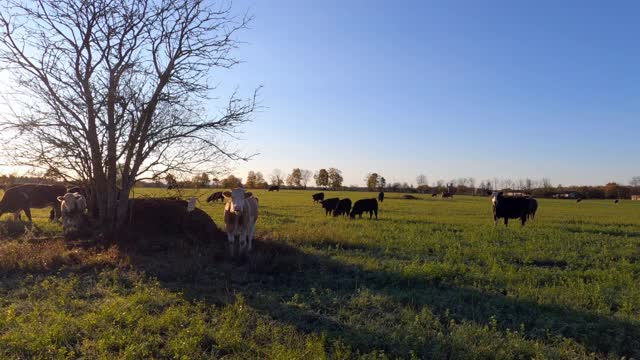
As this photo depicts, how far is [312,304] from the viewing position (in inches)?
297

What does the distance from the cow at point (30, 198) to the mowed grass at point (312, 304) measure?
22.4 ft

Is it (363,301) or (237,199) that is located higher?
(237,199)

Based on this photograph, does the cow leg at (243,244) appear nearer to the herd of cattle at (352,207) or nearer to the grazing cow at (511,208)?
the herd of cattle at (352,207)

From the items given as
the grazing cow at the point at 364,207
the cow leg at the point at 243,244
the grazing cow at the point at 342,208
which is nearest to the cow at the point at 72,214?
the cow leg at the point at 243,244

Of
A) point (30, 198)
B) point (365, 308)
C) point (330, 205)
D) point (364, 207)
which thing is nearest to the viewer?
point (365, 308)

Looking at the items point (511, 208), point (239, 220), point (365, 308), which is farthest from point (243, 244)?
point (511, 208)

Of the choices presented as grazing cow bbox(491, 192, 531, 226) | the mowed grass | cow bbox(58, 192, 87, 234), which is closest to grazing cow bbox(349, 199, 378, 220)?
grazing cow bbox(491, 192, 531, 226)

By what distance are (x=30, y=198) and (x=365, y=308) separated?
1822 cm

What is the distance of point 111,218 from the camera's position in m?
13.8

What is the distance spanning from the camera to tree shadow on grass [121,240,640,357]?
618 cm

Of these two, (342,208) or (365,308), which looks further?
(342,208)

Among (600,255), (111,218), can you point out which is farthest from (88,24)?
(600,255)

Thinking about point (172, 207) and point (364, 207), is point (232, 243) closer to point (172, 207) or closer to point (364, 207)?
point (172, 207)

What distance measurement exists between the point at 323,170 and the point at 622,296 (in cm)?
14178
